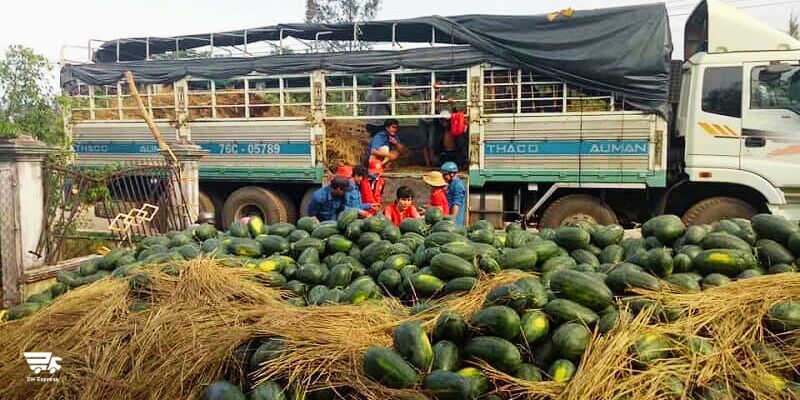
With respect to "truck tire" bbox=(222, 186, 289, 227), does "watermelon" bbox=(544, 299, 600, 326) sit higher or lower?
higher

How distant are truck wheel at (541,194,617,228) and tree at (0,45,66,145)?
773cm

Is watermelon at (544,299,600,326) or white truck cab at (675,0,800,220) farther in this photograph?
white truck cab at (675,0,800,220)

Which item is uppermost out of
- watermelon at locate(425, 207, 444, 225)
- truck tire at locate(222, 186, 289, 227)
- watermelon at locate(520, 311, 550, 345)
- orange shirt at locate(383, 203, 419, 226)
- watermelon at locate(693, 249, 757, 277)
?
watermelon at locate(425, 207, 444, 225)

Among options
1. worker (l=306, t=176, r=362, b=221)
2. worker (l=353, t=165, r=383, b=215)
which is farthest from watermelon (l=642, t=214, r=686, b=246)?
worker (l=353, t=165, r=383, b=215)

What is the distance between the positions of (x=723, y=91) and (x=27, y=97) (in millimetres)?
10033

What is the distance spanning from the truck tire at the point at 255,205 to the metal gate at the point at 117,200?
1.63 meters

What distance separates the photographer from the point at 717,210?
827 cm

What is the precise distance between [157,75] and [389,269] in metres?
9.08

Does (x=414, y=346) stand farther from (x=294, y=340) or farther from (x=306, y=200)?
(x=306, y=200)

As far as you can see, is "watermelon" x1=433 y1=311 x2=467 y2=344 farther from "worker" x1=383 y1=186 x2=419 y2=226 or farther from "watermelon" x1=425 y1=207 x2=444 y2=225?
"worker" x1=383 y1=186 x2=419 y2=226

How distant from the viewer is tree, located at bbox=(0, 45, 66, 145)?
841 centimetres

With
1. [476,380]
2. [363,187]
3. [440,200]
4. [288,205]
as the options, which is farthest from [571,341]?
[288,205]

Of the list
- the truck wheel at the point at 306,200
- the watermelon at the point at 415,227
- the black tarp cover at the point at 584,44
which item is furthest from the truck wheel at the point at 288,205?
the watermelon at the point at 415,227

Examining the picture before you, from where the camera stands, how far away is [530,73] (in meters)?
9.09
